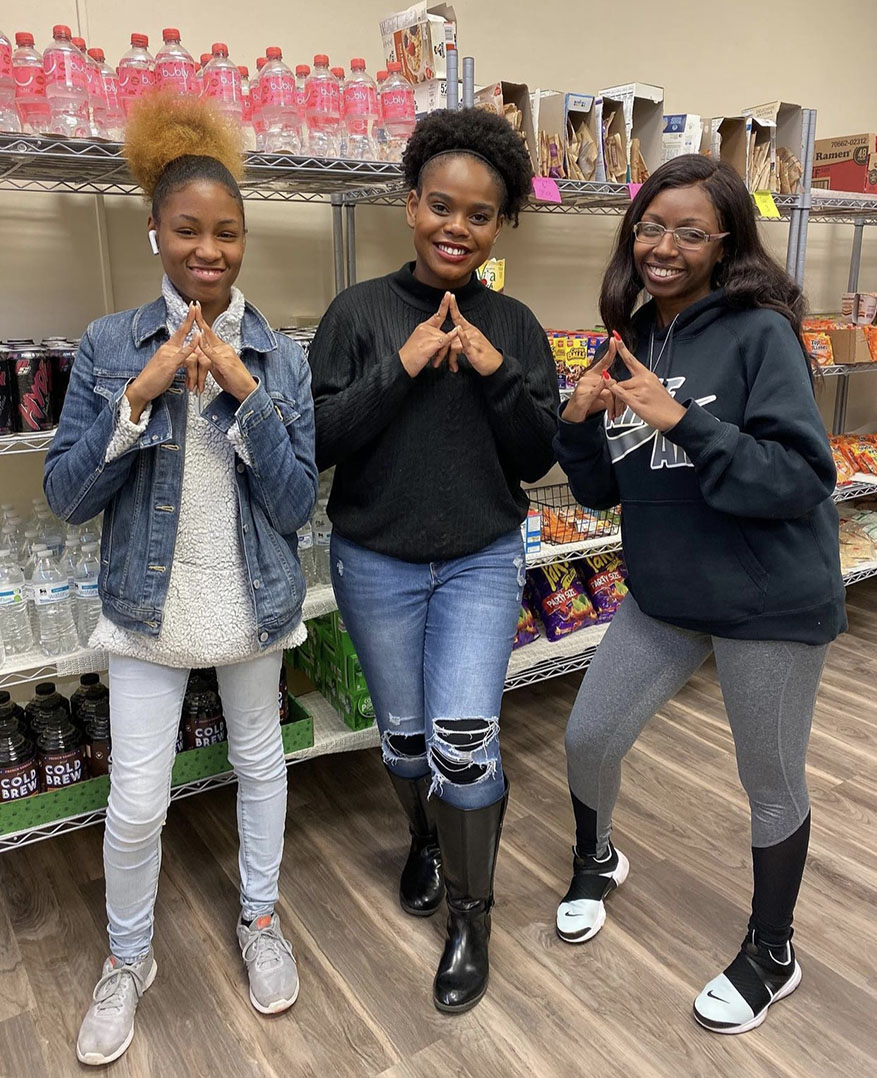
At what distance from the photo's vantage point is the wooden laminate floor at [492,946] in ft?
5.34

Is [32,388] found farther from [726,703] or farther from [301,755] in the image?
[726,703]

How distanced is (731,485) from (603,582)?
1.61 m

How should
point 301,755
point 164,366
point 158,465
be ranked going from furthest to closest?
point 301,755 < point 158,465 < point 164,366

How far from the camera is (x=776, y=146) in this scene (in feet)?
10.0

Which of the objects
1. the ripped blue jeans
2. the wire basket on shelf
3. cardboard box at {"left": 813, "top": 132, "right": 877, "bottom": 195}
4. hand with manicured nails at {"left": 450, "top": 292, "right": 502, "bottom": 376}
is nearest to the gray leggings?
the ripped blue jeans

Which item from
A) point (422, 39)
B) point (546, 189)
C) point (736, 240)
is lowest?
point (736, 240)

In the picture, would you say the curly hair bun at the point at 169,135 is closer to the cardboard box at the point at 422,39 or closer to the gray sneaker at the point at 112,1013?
the cardboard box at the point at 422,39

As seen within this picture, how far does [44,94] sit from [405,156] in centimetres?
77

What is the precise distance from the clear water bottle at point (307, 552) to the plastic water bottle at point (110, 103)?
1001 millimetres

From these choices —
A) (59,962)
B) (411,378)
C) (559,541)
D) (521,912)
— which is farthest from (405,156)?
(59,962)

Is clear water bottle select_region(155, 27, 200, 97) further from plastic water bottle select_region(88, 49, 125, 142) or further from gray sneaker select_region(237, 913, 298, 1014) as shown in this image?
gray sneaker select_region(237, 913, 298, 1014)

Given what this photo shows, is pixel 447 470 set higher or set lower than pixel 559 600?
higher

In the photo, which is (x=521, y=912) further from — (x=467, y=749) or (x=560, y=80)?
(x=560, y=80)

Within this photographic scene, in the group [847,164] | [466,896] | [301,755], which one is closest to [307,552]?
[301,755]
